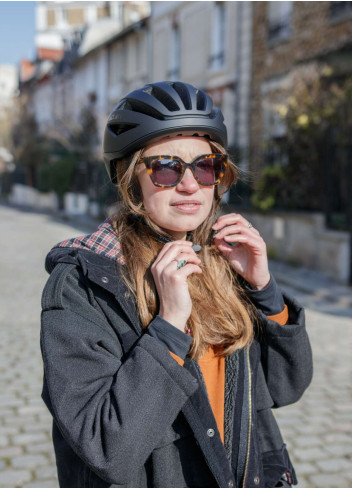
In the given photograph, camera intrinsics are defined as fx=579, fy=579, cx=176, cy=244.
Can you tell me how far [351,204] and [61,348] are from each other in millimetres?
9515

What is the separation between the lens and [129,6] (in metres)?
34.2


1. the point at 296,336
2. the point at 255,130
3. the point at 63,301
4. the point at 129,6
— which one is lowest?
the point at 296,336

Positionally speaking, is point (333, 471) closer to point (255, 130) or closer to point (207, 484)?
point (207, 484)

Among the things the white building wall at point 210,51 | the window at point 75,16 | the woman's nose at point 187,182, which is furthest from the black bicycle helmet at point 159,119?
the window at point 75,16

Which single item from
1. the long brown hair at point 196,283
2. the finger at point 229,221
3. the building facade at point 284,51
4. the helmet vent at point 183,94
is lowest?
the long brown hair at point 196,283

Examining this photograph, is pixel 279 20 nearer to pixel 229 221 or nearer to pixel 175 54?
pixel 175 54

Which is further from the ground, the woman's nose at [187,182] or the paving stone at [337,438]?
the woman's nose at [187,182]

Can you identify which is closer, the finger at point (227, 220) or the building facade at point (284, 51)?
the finger at point (227, 220)

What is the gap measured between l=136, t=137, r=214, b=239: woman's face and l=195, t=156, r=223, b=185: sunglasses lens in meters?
0.03

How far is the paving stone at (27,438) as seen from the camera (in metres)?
4.13

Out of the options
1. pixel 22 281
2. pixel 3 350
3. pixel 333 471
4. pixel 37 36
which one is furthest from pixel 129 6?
pixel 333 471

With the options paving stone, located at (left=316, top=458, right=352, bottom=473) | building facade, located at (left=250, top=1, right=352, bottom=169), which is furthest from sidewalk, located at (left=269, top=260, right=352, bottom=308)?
paving stone, located at (left=316, top=458, right=352, bottom=473)

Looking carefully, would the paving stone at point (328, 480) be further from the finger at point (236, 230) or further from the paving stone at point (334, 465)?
the finger at point (236, 230)

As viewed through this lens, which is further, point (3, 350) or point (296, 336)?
point (3, 350)
